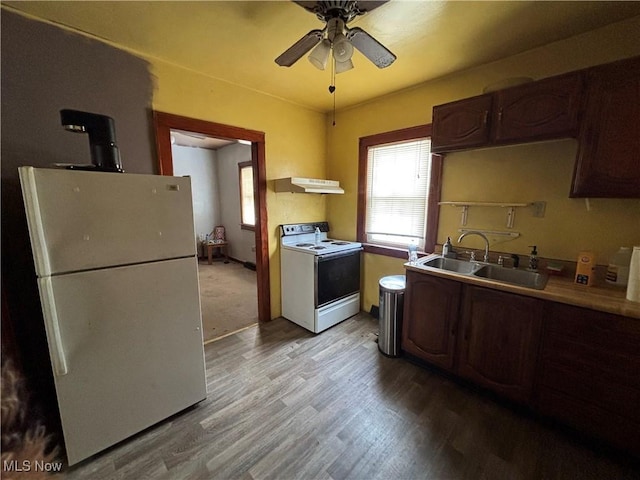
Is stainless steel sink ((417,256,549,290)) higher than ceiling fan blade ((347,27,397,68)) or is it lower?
lower

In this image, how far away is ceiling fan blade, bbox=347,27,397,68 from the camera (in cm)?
132

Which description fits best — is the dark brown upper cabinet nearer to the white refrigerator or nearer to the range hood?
the range hood

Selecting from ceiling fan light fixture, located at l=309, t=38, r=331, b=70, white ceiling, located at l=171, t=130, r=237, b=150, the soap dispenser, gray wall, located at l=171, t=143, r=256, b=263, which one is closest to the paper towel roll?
the soap dispenser

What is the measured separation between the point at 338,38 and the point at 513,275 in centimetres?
210

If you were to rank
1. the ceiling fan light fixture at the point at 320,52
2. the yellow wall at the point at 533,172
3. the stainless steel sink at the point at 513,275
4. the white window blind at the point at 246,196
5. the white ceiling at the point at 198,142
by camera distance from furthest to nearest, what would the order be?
the white window blind at the point at 246,196 < the white ceiling at the point at 198,142 < the stainless steel sink at the point at 513,275 < the yellow wall at the point at 533,172 < the ceiling fan light fixture at the point at 320,52

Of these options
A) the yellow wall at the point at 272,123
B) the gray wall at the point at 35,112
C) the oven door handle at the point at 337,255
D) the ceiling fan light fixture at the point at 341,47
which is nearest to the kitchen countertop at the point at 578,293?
the oven door handle at the point at 337,255

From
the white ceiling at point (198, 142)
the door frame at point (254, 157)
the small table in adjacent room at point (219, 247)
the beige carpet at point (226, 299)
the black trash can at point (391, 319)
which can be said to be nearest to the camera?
the door frame at point (254, 157)

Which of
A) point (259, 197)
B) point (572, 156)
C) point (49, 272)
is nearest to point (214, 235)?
point (259, 197)

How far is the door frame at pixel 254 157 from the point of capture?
2.09 meters

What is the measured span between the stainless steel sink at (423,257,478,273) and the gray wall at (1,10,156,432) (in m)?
2.78

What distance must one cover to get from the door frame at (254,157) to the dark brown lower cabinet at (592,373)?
2476 mm

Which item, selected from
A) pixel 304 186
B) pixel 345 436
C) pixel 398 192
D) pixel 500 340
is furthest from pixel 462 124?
pixel 345 436

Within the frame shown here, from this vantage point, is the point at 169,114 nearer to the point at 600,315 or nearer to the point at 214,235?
the point at 600,315

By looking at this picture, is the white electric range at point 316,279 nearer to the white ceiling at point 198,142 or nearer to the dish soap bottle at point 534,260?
the dish soap bottle at point 534,260
